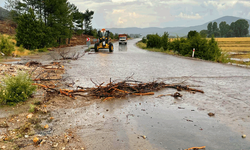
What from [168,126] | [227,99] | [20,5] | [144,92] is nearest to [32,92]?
[144,92]

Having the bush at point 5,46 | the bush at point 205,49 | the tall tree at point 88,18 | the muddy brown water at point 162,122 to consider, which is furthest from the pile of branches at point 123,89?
the tall tree at point 88,18

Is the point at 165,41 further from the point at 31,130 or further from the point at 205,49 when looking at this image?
the point at 31,130

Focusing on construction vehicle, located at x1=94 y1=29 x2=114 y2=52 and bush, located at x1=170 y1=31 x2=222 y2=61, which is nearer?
bush, located at x1=170 y1=31 x2=222 y2=61

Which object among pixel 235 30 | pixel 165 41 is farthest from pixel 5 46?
pixel 235 30

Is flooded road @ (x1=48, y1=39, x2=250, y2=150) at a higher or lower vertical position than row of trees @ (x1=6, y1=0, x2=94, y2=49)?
lower

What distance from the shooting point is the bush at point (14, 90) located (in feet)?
17.4

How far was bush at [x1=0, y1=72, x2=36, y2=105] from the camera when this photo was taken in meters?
5.32

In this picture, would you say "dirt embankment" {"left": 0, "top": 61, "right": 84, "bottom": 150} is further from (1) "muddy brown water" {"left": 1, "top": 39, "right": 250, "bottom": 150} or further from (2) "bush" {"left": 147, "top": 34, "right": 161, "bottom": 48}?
(2) "bush" {"left": 147, "top": 34, "right": 161, "bottom": 48}

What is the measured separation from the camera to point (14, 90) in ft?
18.2

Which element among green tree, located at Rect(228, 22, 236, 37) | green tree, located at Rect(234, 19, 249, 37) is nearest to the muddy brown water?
green tree, located at Rect(228, 22, 236, 37)

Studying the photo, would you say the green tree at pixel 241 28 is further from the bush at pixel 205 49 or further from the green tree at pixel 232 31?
the bush at pixel 205 49

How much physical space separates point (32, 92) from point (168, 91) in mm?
4825

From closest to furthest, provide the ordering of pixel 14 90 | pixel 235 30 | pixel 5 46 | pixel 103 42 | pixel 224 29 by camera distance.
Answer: pixel 14 90 < pixel 5 46 < pixel 103 42 < pixel 235 30 < pixel 224 29

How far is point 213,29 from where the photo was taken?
16712 centimetres
